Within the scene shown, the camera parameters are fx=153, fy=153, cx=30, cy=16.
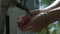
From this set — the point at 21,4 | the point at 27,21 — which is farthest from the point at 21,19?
the point at 21,4

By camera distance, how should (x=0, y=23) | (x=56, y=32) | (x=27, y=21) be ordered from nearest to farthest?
(x=0, y=23)
(x=27, y=21)
(x=56, y=32)

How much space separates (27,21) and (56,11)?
147 mm

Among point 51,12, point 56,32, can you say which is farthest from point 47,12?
point 56,32

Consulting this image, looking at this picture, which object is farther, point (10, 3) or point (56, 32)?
point (56, 32)

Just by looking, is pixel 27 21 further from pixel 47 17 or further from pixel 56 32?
pixel 56 32

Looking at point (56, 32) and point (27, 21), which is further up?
point (27, 21)

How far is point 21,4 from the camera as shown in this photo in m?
0.42

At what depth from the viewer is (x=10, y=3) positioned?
0.39 meters

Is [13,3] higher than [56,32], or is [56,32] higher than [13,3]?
[13,3]

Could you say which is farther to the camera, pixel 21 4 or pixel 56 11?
pixel 56 11

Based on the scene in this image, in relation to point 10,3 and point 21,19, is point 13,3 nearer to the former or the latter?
point 10,3

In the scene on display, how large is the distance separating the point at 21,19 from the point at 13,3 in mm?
163

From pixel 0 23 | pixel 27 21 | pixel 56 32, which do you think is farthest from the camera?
pixel 56 32

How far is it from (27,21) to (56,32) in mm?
770
